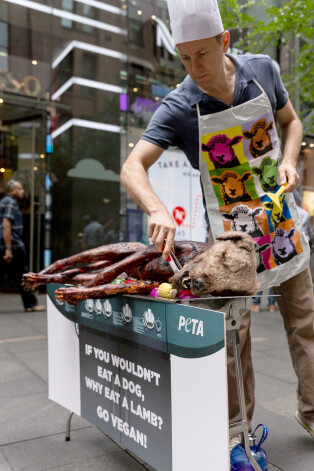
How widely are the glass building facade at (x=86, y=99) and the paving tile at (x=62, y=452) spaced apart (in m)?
6.02

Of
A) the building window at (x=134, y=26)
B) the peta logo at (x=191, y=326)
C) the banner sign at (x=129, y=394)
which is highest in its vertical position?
the building window at (x=134, y=26)

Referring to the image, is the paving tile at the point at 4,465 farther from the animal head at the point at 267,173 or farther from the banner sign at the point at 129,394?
the animal head at the point at 267,173

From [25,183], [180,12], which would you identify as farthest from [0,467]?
[25,183]

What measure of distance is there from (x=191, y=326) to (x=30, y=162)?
27.5 ft

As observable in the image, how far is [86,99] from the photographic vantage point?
28.1 feet

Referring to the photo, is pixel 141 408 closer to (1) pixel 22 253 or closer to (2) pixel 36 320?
(2) pixel 36 320

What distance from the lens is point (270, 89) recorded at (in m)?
→ 2.36

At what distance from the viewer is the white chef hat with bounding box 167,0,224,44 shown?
1.92 meters

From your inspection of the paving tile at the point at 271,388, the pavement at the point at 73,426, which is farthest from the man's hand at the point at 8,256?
the paving tile at the point at 271,388

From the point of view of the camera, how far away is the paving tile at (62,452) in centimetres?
241

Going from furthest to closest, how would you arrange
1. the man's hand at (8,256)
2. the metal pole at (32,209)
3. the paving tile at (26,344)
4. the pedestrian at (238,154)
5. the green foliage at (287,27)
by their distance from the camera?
1. the metal pole at (32,209)
2. the man's hand at (8,256)
3. the green foliage at (287,27)
4. the paving tile at (26,344)
5. the pedestrian at (238,154)

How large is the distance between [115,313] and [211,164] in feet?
2.79

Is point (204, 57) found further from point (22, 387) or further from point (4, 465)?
point (22, 387)

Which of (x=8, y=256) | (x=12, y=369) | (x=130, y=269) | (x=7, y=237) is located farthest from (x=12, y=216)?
(x=130, y=269)
